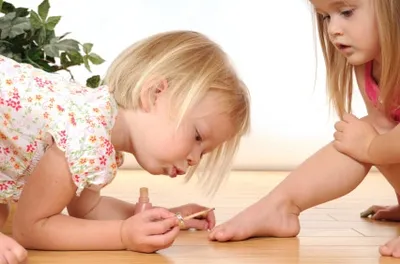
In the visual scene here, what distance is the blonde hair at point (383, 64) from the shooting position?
1559 millimetres

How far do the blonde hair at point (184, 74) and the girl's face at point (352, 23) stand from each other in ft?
0.66

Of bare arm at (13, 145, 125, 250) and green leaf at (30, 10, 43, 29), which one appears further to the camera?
green leaf at (30, 10, 43, 29)

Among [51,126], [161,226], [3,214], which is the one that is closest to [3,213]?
[3,214]

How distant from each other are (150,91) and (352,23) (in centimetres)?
39

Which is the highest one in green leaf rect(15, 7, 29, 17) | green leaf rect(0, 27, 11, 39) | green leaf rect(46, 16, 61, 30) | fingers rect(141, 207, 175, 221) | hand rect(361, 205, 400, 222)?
green leaf rect(15, 7, 29, 17)

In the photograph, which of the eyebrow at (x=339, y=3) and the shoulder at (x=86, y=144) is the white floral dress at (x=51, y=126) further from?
the eyebrow at (x=339, y=3)

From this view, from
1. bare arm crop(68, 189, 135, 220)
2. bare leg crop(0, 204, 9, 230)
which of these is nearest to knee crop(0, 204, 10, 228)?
bare leg crop(0, 204, 9, 230)

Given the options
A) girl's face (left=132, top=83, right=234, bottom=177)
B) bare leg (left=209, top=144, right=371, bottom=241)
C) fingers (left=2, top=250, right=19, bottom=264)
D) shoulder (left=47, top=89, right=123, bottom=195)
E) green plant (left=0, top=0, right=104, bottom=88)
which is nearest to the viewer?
fingers (left=2, top=250, right=19, bottom=264)

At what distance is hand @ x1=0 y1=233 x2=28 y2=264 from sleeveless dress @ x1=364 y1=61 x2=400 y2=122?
0.76 metres

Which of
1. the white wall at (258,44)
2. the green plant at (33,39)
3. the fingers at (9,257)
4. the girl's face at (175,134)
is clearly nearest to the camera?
the fingers at (9,257)

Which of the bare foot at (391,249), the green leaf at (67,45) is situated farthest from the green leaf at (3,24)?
the bare foot at (391,249)

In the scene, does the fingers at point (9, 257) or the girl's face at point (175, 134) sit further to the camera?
the girl's face at point (175, 134)

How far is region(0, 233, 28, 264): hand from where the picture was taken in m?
1.29

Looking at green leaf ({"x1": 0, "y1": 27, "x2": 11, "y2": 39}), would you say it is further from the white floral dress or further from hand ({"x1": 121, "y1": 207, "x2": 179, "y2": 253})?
hand ({"x1": 121, "y1": 207, "x2": 179, "y2": 253})
